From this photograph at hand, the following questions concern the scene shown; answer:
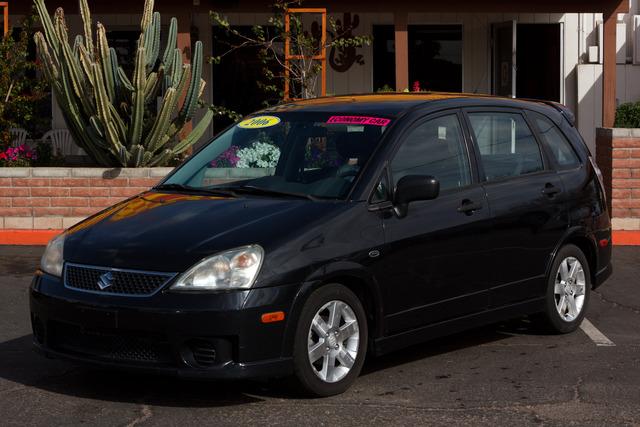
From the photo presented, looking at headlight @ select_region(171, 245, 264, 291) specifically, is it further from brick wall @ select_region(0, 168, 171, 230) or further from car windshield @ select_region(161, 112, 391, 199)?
brick wall @ select_region(0, 168, 171, 230)

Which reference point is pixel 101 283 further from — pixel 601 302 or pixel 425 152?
pixel 601 302

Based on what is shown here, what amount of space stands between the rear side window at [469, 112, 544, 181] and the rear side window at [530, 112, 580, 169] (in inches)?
6.0

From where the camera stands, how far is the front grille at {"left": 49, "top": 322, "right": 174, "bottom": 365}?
243 inches

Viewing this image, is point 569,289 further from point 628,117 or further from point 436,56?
point 436,56

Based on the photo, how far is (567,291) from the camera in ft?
27.2

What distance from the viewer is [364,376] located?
7.05m

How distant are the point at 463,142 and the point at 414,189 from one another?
0.91m

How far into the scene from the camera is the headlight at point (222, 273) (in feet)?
19.9

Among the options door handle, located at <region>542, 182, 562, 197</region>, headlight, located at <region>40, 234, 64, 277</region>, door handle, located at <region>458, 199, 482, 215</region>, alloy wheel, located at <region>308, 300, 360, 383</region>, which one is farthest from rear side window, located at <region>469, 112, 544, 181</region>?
headlight, located at <region>40, 234, 64, 277</region>

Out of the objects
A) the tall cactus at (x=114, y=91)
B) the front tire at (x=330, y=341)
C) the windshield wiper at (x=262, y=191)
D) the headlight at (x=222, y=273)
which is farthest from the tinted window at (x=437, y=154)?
the tall cactus at (x=114, y=91)

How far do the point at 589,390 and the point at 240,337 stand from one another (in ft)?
6.90

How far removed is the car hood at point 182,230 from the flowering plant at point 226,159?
22.6 inches

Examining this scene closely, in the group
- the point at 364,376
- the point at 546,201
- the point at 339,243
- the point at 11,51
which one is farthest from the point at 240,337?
the point at 11,51

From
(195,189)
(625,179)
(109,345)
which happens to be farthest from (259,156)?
(625,179)
